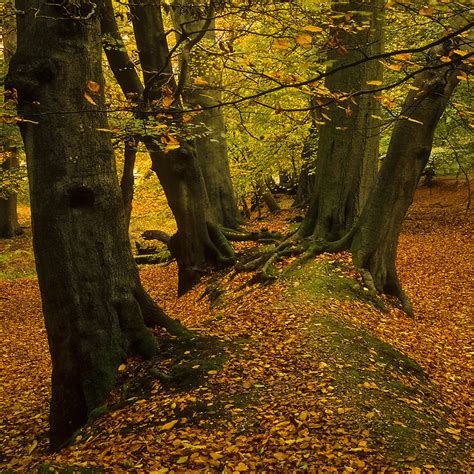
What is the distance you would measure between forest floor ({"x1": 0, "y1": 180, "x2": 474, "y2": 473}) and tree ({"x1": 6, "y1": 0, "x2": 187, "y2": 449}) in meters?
0.39

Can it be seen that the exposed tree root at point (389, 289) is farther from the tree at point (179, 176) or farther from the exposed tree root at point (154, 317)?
the exposed tree root at point (154, 317)

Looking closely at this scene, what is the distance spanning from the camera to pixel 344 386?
4617mm

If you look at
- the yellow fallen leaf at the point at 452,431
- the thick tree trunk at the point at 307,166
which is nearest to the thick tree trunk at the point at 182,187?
the thick tree trunk at the point at 307,166

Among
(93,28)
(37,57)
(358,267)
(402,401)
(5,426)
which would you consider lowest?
(5,426)

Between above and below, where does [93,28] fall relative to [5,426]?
above

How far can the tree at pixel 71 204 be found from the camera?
4805 mm

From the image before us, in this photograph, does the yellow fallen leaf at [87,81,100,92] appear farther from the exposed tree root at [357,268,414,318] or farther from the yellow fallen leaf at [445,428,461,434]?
the exposed tree root at [357,268,414,318]

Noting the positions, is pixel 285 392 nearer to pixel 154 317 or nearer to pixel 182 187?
pixel 154 317

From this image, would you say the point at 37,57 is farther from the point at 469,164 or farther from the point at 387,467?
the point at 469,164

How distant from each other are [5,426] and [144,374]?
1.83 meters

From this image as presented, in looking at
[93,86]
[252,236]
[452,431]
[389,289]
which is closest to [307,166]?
[252,236]

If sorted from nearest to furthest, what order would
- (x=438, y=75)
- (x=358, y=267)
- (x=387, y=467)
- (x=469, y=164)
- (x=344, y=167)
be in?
1. (x=387, y=467)
2. (x=438, y=75)
3. (x=358, y=267)
4. (x=344, y=167)
5. (x=469, y=164)

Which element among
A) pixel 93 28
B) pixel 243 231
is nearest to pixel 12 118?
pixel 93 28

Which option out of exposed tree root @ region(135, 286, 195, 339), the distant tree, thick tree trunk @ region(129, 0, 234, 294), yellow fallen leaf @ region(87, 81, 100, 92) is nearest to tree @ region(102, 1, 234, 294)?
thick tree trunk @ region(129, 0, 234, 294)
